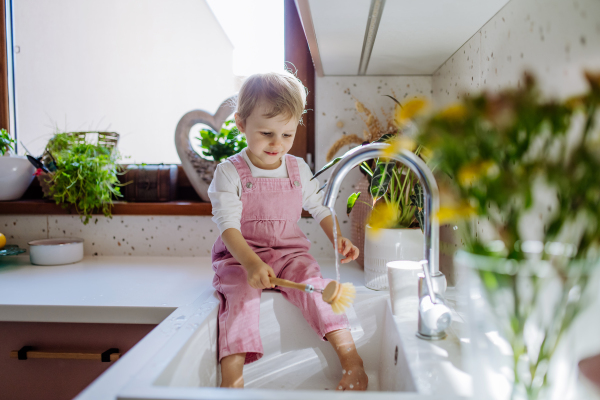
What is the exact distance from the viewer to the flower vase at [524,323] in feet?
1.21

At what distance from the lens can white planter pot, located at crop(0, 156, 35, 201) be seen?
56.8 inches

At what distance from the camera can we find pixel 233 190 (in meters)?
0.97

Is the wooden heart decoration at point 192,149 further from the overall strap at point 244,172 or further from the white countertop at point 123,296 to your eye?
the overall strap at point 244,172

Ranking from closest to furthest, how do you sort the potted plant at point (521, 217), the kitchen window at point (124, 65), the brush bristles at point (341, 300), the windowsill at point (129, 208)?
the potted plant at point (521, 217)
the brush bristles at point (341, 300)
the windowsill at point (129, 208)
the kitchen window at point (124, 65)

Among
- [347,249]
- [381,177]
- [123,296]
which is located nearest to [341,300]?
[347,249]

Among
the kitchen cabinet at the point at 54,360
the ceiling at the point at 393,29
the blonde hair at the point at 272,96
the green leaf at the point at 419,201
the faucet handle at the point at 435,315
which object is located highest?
the ceiling at the point at 393,29

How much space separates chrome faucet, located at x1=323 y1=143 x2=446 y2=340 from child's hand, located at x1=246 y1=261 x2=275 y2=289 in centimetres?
23

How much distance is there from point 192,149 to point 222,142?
0.10 m

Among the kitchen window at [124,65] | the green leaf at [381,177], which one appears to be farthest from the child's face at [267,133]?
the kitchen window at [124,65]

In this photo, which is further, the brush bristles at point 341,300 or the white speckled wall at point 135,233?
the white speckled wall at point 135,233

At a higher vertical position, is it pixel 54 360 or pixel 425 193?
pixel 425 193

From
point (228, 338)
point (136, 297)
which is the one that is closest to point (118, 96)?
point (136, 297)

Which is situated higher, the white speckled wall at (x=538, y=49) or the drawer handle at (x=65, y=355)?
the white speckled wall at (x=538, y=49)

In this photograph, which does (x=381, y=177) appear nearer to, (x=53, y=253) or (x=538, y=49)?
(x=538, y=49)
